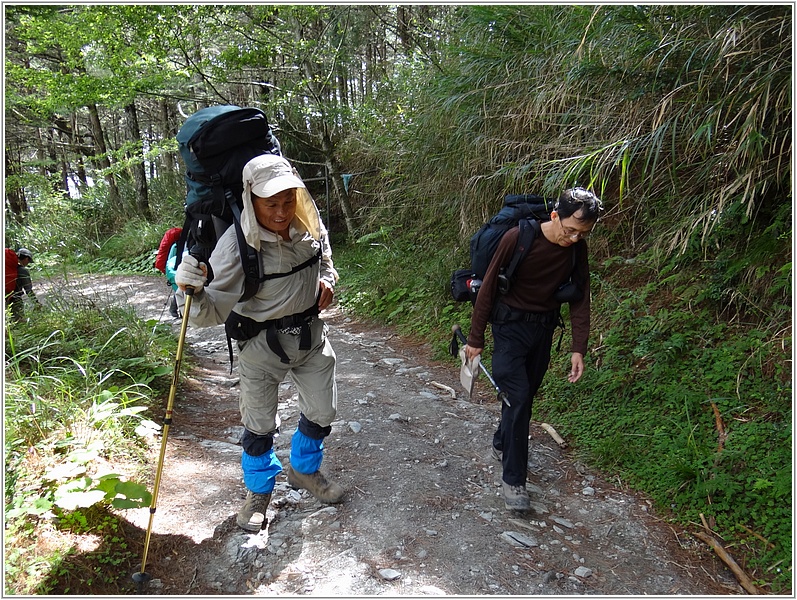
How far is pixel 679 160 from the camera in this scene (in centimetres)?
516

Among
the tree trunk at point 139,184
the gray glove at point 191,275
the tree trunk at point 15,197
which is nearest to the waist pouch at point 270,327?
the gray glove at point 191,275

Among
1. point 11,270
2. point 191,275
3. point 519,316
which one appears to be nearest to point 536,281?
point 519,316

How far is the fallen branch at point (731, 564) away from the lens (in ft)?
10.0

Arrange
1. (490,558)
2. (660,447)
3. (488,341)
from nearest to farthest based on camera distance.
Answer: (490,558), (660,447), (488,341)

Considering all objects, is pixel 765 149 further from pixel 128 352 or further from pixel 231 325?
pixel 128 352

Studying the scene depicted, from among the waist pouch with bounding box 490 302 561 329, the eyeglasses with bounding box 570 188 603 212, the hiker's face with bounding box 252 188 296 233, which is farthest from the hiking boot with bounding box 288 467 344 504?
the eyeglasses with bounding box 570 188 603 212

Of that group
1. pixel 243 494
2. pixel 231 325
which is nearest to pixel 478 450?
pixel 243 494

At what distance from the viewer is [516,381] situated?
3.65 metres

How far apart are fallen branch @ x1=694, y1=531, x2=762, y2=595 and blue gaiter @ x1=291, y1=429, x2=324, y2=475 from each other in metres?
2.53

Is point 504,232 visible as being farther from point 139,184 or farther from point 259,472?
point 139,184

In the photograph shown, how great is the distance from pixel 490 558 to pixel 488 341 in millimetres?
3549

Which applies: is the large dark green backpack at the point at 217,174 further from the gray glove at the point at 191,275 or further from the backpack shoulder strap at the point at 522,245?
the backpack shoulder strap at the point at 522,245

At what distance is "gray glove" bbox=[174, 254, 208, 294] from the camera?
267 centimetres

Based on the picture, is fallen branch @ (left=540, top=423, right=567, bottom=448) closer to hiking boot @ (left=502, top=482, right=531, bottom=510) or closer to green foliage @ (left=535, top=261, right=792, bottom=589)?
green foliage @ (left=535, top=261, right=792, bottom=589)
